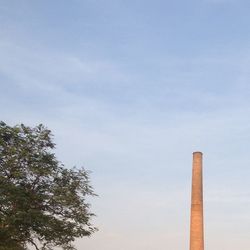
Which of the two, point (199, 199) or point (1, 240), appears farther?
point (199, 199)

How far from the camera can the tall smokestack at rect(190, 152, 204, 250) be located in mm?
31047

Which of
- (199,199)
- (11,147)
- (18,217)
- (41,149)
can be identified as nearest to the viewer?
(18,217)

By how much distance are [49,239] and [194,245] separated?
1020 cm

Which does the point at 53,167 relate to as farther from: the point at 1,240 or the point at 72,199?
the point at 1,240

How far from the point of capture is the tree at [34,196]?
26.2 meters

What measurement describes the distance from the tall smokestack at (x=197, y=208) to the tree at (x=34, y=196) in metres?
7.29

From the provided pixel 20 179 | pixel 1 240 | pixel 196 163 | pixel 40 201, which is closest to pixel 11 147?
pixel 20 179

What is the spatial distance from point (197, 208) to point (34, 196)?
1183cm

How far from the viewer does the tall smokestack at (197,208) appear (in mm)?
31047

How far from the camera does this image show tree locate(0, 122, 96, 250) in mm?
26250

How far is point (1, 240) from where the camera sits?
26.1m

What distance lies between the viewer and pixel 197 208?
3192 centimetres

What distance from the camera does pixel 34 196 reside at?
27906 millimetres

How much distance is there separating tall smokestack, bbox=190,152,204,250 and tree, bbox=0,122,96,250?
7287 millimetres
